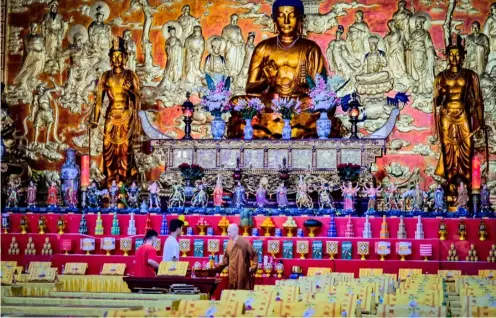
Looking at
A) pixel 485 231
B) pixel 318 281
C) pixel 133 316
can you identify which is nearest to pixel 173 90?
pixel 485 231

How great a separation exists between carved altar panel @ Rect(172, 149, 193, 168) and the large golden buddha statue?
46.1 inches

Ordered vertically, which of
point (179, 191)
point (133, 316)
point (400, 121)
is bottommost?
point (133, 316)

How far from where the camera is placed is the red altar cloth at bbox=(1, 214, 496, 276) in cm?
1581

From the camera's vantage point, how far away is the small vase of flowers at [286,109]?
19062mm

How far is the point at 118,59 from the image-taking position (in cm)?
2072

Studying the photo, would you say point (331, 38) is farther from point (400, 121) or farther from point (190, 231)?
point (190, 231)

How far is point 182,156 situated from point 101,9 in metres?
4.58

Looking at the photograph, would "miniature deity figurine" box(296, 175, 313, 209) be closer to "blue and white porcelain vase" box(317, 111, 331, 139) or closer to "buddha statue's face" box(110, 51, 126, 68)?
"blue and white porcelain vase" box(317, 111, 331, 139)

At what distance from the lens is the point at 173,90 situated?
2172 cm

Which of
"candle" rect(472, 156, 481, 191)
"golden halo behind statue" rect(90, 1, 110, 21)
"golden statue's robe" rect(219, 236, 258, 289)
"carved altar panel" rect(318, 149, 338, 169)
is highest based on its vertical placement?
"golden halo behind statue" rect(90, 1, 110, 21)

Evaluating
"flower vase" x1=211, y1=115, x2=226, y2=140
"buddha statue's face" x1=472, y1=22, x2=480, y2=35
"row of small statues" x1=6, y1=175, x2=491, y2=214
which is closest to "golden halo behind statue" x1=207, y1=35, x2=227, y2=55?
"flower vase" x1=211, y1=115, x2=226, y2=140

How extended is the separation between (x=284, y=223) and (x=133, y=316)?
362 inches

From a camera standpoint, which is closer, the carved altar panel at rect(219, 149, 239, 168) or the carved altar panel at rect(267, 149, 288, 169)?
the carved altar panel at rect(267, 149, 288, 169)

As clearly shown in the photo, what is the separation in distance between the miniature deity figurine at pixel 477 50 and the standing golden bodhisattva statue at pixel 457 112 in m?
0.81
